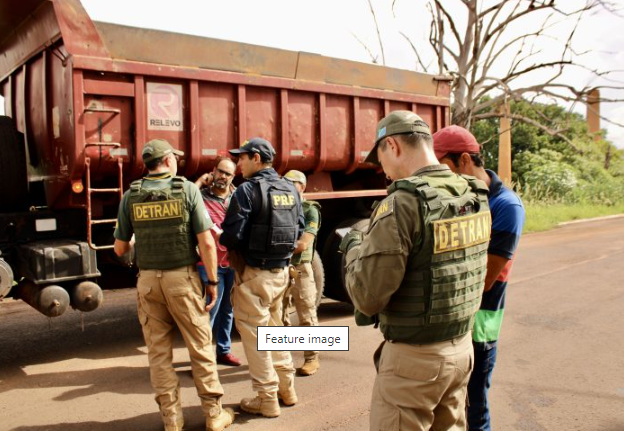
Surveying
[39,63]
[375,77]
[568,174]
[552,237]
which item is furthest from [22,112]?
[568,174]

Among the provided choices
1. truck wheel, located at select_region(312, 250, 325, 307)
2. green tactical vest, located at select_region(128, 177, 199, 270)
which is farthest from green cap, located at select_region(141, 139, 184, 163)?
truck wheel, located at select_region(312, 250, 325, 307)

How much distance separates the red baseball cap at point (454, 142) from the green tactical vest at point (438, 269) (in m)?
0.46

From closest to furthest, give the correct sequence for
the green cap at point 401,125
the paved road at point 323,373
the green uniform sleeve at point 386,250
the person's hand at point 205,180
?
1. the green uniform sleeve at point 386,250
2. the green cap at point 401,125
3. the paved road at point 323,373
4. the person's hand at point 205,180

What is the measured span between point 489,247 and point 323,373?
2423mm

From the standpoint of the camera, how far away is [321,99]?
6.18 m

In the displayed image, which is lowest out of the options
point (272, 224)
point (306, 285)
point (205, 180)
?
point (306, 285)

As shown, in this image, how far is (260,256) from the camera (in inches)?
152

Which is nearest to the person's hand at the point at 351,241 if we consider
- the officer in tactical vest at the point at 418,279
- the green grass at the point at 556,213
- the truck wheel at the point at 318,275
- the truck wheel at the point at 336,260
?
the officer in tactical vest at the point at 418,279

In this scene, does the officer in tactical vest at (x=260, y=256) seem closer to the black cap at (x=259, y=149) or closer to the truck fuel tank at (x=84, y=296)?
the black cap at (x=259, y=149)

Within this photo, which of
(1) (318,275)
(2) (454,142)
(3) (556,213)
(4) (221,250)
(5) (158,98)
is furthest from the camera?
(3) (556,213)

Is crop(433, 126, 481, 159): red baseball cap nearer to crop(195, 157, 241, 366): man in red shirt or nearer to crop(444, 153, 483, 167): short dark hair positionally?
crop(444, 153, 483, 167): short dark hair

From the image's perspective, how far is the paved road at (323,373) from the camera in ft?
12.2

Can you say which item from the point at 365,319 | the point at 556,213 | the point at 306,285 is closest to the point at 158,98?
the point at 306,285

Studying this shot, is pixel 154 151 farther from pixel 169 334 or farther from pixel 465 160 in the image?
pixel 465 160
